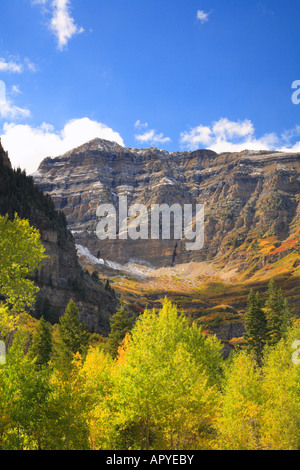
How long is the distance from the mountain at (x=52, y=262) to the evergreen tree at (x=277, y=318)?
2120 inches

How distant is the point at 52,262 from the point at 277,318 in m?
72.5

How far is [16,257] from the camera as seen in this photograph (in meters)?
18.1

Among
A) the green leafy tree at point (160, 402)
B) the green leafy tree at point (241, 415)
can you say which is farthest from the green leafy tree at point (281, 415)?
the green leafy tree at point (160, 402)

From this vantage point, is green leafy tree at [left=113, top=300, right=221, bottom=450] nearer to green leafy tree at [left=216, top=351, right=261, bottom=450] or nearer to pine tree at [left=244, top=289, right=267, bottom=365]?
green leafy tree at [left=216, top=351, right=261, bottom=450]

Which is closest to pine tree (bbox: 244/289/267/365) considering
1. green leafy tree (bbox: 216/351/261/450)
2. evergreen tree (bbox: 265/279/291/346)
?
evergreen tree (bbox: 265/279/291/346)

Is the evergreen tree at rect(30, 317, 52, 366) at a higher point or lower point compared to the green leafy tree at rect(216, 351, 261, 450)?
lower

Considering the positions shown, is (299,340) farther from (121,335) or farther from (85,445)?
(85,445)

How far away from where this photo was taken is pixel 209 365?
4191 centimetres

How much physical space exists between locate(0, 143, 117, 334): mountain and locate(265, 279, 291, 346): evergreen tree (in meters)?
53.9

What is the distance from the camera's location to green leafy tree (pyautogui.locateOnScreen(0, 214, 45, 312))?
59.0ft

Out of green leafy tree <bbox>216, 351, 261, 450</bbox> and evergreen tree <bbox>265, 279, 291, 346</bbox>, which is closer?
green leafy tree <bbox>216, 351, 261, 450</bbox>

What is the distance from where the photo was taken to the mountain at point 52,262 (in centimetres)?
10094

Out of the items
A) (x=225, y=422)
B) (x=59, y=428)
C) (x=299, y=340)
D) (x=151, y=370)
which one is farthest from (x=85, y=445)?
(x=299, y=340)

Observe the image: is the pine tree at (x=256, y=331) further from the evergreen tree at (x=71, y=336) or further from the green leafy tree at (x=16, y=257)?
the green leafy tree at (x=16, y=257)
